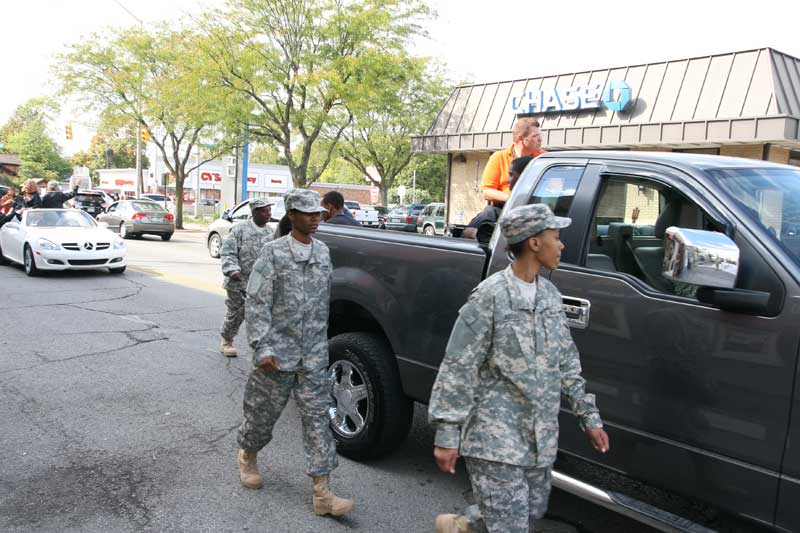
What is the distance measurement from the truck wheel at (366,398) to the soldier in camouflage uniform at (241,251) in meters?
2.57

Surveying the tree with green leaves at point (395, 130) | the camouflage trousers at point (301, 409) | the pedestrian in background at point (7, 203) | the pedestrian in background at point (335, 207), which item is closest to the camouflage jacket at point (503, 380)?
the camouflage trousers at point (301, 409)

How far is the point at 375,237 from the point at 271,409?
131 centimetres

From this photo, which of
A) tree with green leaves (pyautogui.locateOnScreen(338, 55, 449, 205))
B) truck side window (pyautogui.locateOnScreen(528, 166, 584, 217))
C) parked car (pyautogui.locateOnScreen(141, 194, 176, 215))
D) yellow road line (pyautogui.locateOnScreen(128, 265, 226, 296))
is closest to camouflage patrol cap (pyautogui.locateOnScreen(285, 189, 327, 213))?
truck side window (pyautogui.locateOnScreen(528, 166, 584, 217))

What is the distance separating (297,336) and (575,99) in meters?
18.5

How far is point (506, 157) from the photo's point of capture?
4898mm

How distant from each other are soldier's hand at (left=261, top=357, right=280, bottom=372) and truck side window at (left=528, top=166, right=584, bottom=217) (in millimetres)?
1657

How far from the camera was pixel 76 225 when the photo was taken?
43.1 ft

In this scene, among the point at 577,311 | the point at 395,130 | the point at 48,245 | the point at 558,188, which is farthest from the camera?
the point at 395,130

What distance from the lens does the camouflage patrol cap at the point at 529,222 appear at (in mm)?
2473

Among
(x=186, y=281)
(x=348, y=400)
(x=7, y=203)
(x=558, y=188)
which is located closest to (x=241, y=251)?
(x=348, y=400)

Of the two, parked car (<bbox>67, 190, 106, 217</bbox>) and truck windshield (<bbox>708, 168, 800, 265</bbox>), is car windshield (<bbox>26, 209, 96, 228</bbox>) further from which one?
parked car (<bbox>67, 190, 106, 217</bbox>)

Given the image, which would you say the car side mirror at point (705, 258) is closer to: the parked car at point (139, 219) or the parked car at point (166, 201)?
the parked car at point (139, 219)

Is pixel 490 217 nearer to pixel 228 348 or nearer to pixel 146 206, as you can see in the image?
pixel 228 348

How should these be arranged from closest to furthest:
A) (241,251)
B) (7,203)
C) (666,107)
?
(241,251) < (7,203) < (666,107)
